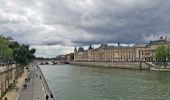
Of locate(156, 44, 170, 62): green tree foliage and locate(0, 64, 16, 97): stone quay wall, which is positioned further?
locate(156, 44, 170, 62): green tree foliage

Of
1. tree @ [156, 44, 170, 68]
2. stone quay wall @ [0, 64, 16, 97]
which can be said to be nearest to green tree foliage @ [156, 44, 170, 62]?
tree @ [156, 44, 170, 68]

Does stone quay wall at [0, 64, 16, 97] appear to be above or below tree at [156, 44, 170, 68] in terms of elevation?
below

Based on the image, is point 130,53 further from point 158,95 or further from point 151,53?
point 158,95

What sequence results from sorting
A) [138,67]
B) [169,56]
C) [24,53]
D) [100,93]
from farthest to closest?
[138,67] → [169,56] → [24,53] → [100,93]

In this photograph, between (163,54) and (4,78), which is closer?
(4,78)

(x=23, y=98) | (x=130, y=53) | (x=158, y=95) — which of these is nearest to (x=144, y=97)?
(x=158, y=95)

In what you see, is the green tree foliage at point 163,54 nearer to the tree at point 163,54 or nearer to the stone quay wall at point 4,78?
the tree at point 163,54

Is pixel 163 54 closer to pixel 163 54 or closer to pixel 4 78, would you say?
pixel 163 54

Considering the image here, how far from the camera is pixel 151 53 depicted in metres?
166

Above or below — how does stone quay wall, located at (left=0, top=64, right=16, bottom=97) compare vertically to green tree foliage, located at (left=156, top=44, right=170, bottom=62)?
below

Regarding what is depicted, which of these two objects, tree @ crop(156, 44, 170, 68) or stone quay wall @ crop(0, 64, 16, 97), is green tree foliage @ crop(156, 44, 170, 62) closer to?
tree @ crop(156, 44, 170, 68)

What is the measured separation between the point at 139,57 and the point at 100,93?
127m

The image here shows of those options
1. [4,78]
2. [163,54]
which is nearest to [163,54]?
[163,54]

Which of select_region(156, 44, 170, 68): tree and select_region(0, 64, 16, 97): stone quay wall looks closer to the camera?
select_region(0, 64, 16, 97): stone quay wall
